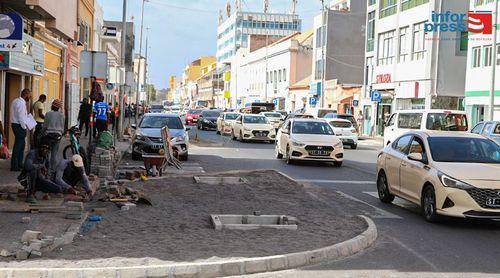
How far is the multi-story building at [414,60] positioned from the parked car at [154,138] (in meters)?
24.7

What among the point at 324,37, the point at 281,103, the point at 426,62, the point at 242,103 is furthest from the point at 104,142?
the point at 242,103

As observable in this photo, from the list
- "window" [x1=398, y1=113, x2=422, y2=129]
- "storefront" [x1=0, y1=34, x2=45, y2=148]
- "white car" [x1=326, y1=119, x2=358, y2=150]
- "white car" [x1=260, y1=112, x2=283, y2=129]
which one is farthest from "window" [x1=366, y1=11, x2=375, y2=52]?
"storefront" [x1=0, y1=34, x2=45, y2=148]

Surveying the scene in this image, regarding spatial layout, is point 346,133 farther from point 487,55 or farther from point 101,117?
point 101,117

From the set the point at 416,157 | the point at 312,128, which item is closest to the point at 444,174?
the point at 416,157

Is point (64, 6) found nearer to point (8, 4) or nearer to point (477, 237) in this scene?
point (8, 4)

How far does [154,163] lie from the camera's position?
14.9 m

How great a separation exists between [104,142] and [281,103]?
68010 millimetres

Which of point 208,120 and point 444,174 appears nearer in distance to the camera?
point 444,174

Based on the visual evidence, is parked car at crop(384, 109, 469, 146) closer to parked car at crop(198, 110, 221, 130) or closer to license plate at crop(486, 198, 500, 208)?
license plate at crop(486, 198, 500, 208)

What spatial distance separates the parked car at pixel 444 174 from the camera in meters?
9.66

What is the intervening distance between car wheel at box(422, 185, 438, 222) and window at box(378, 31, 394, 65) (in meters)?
38.9

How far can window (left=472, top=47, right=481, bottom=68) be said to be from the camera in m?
36.5

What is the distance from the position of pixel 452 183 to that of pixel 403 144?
93.3 inches

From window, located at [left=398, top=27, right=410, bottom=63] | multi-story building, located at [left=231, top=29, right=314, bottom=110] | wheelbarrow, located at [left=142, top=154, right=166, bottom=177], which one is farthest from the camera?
multi-story building, located at [left=231, top=29, right=314, bottom=110]
